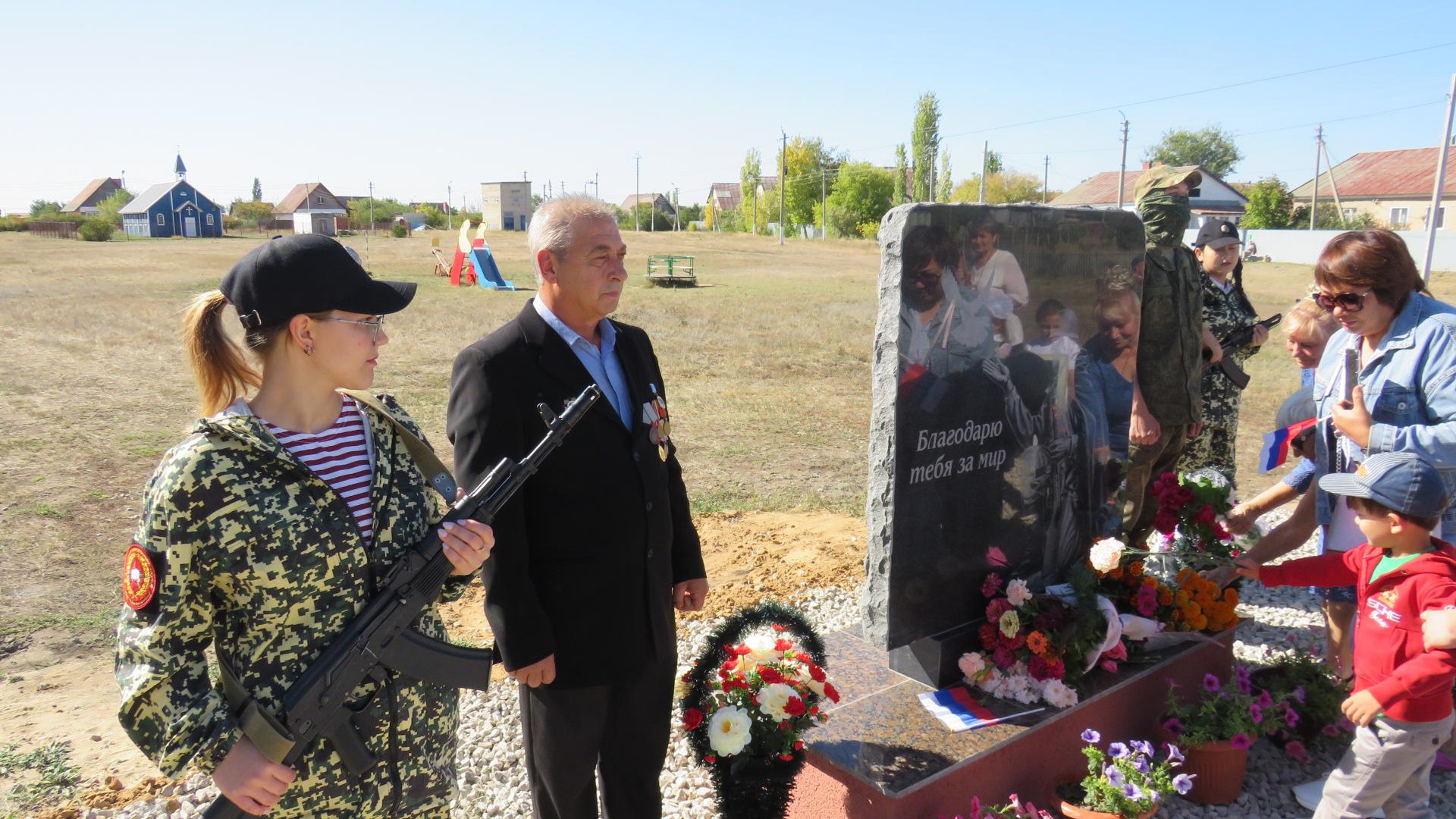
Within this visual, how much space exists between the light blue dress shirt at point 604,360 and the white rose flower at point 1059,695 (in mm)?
1955

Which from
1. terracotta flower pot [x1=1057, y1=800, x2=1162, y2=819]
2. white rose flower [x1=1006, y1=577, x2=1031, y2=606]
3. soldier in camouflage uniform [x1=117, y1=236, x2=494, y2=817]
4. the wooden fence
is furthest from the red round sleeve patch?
the wooden fence

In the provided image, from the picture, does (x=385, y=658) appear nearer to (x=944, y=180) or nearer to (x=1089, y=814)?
(x=1089, y=814)

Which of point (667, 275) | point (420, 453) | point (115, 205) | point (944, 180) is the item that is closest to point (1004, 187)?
point (944, 180)

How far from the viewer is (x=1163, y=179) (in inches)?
191

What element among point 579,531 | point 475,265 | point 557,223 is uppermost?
point 475,265

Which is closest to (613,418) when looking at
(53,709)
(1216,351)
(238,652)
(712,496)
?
(238,652)

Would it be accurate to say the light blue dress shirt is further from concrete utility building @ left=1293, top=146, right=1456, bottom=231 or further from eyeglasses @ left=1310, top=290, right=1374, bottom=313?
concrete utility building @ left=1293, top=146, right=1456, bottom=231

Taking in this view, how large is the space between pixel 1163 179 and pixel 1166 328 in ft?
2.55

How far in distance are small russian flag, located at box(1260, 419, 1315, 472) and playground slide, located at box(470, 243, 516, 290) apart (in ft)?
80.4

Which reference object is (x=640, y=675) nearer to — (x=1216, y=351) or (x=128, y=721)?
(x=128, y=721)

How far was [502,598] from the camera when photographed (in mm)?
2490

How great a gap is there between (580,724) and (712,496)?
16.4ft

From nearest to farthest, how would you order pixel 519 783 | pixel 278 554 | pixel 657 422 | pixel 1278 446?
1. pixel 278 554
2. pixel 657 422
3. pixel 519 783
4. pixel 1278 446

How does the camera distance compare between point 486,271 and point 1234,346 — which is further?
point 486,271
